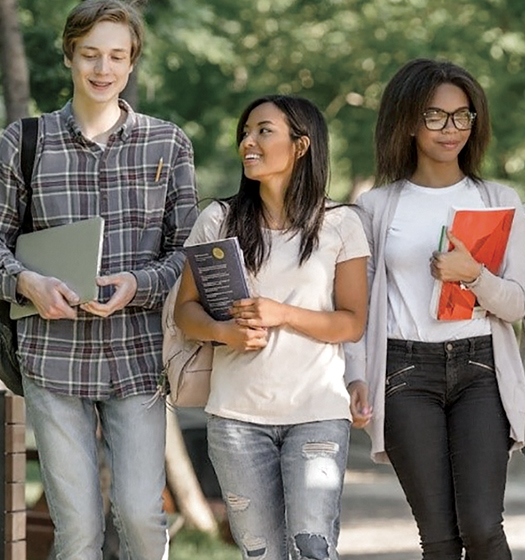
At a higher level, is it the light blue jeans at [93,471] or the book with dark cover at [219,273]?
the book with dark cover at [219,273]

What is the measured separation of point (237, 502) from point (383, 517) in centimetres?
922

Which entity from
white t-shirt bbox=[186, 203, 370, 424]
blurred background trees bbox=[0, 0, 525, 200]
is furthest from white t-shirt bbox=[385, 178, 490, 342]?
blurred background trees bbox=[0, 0, 525, 200]

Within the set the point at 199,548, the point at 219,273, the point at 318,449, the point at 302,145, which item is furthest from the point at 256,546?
the point at 199,548

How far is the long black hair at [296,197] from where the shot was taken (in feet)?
16.5

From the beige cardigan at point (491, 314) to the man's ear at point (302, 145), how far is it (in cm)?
33

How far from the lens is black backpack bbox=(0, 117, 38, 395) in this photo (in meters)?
5.21

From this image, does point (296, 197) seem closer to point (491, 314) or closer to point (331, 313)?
point (331, 313)

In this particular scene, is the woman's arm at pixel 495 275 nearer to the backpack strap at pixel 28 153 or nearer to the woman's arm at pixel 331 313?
the woman's arm at pixel 331 313

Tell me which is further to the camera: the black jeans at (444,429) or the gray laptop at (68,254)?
the black jeans at (444,429)

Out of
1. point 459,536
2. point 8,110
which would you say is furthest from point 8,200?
point 8,110

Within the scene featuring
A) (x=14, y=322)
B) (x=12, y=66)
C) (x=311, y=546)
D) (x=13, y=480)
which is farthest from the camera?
(x=12, y=66)

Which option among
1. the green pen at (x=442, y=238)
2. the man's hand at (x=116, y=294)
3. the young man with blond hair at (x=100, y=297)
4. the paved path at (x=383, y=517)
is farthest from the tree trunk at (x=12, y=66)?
the paved path at (x=383, y=517)

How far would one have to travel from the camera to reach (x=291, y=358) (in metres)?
4.97

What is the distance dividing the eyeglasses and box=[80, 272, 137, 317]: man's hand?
1.24 metres
